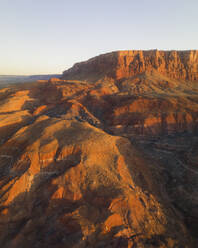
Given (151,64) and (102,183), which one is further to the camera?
(151,64)

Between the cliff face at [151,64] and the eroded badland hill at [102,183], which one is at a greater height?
the cliff face at [151,64]

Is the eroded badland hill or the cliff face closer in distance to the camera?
the eroded badland hill

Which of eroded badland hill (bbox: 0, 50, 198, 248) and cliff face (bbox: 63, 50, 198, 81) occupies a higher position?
cliff face (bbox: 63, 50, 198, 81)

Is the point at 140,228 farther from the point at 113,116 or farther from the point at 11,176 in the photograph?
the point at 113,116

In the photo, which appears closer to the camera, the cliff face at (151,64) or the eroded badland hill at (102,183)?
the eroded badland hill at (102,183)

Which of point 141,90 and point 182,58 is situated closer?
point 141,90

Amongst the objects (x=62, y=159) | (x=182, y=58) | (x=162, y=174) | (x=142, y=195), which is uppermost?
(x=182, y=58)

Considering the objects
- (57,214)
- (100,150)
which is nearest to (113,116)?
(100,150)

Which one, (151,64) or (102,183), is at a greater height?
(151,64)
